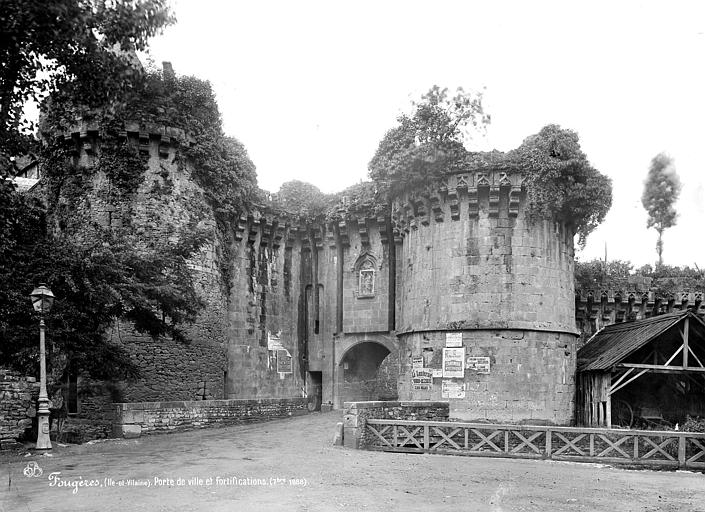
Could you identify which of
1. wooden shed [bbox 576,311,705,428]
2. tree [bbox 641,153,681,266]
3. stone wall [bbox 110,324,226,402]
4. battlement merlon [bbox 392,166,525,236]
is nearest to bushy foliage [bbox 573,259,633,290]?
wooden shed [bbox 576,311,705,428]

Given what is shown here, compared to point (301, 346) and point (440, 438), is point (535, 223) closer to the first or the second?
point (440, 438)

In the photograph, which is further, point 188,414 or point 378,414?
point 188,414

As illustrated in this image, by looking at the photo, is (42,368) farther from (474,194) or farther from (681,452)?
(474,194)

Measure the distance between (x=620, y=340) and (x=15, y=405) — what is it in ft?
61.0

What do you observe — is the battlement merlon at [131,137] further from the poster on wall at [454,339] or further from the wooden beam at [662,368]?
the wooden beam at [662,368]

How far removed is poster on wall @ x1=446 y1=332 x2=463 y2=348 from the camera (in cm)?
2402

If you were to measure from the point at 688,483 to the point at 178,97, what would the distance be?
20096mm

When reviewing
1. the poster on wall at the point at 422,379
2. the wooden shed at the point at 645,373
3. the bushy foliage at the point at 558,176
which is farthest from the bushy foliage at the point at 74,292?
the wooden shed at the point at 645,373

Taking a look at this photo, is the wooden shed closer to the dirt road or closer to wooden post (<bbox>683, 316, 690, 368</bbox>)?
wooden post (<bbox>683, 316, 690, 368</bbox>)

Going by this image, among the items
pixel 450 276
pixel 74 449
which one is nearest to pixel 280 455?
pixel 74 449

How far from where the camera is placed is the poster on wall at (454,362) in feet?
78.0

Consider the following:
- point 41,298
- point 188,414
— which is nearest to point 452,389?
point 188,414

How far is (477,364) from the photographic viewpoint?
930 inches

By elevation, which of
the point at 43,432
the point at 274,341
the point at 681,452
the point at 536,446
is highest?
the point at 274,341
